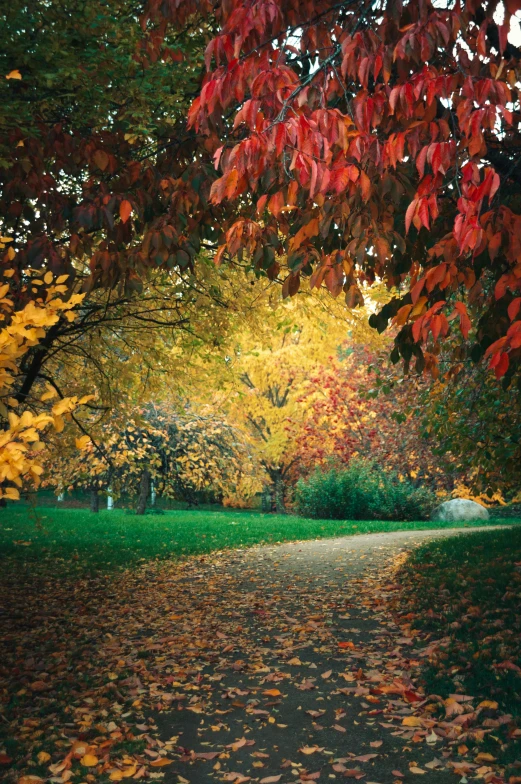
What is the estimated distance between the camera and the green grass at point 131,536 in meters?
10.5

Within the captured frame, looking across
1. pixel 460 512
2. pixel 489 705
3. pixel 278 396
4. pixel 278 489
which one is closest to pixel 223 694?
pixel 489 705

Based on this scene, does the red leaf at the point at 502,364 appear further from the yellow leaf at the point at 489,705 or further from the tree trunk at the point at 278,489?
the tree trunk at the point at 278,489

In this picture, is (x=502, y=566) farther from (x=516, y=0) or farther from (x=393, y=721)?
(x=516, y=0)

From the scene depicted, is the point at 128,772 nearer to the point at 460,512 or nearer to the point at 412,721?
the point at 412,721

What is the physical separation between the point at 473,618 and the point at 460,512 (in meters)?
13.2

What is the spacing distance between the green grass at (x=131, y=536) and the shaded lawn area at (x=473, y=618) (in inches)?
162

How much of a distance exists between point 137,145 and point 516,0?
3423 mm

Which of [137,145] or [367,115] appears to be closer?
[367,115]

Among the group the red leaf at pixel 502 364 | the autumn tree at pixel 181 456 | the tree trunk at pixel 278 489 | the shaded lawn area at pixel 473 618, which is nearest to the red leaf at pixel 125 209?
the red leaf at pixel 502 364

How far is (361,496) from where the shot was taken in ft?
59.6

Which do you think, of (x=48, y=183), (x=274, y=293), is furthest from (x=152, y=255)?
(x=274, y=293)

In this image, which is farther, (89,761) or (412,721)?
(412,721)

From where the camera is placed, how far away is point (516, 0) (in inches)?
110

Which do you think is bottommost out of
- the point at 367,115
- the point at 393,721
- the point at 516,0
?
the point at 393,721
